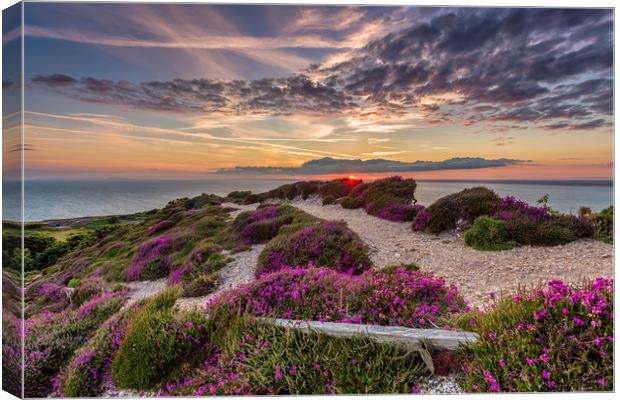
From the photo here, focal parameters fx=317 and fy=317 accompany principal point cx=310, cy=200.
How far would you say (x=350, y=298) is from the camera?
4199mm

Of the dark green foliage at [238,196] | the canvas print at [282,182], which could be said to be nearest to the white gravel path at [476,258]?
the canvas print at [282,182]

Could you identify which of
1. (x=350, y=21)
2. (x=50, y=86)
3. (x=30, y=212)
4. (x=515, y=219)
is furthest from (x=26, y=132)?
(x=515, y=219)

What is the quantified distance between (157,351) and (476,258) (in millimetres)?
4698

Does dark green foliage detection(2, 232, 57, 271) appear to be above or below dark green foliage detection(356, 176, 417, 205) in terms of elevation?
below

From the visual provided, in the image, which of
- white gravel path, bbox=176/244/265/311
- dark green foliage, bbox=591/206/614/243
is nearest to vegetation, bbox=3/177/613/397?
dark green foliage, bbox=591/206/614/243

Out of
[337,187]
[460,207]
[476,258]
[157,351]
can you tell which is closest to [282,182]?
[337,187]

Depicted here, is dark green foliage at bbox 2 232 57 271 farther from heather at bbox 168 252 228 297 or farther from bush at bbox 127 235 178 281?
heather at bbox 168 252 228 297

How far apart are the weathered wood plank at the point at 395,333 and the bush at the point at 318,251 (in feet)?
4.69

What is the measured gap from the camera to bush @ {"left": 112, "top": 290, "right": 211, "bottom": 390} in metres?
3.86

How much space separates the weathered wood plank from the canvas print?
0.08 feet

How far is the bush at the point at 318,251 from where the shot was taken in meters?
5.15

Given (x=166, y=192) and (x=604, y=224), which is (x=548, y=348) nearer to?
(x=604, y=224)

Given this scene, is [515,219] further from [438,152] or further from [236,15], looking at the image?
[236,15]

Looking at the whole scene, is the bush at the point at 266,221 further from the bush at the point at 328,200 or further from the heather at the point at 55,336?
the heather at the point at 55,336
